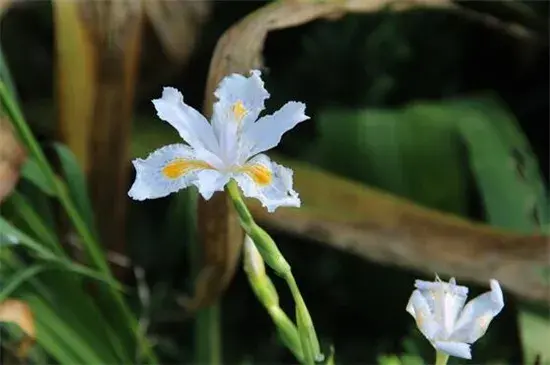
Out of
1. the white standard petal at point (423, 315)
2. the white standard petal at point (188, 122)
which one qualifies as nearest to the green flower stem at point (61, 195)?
the white standard petal at point (188, 122)

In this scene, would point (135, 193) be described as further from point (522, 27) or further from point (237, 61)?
point (522, 27)

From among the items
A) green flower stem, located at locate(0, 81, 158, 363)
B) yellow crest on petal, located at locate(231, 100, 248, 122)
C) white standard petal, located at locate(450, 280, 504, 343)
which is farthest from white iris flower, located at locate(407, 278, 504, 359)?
green flower stem, located at locate(0, 81, 158, 363)

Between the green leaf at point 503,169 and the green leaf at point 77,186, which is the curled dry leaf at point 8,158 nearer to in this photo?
the green leaf at point 77,186

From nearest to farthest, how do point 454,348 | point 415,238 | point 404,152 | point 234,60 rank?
point 454,348 < point 234,60 < point 415,238 < point 404,152

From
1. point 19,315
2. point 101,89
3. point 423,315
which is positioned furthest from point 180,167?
point 101,89

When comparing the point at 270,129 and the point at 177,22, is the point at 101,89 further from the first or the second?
the point at 270,129

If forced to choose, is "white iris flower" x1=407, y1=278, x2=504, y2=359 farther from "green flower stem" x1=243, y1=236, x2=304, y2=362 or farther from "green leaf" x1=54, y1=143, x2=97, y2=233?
"green leaf" x1=54, y1=143, x2=97, y2=233
